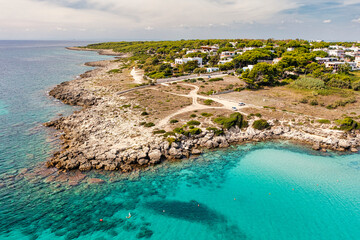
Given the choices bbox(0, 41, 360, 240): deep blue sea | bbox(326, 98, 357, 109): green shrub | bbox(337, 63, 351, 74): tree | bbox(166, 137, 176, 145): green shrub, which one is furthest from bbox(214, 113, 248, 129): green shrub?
bbox(337, 63, 351, 74): tree

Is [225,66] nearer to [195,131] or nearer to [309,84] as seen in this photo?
[309,84]

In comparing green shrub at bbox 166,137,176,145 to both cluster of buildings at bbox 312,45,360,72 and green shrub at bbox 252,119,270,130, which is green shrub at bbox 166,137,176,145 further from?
cluster of buildings at bbox 312,45,360,72

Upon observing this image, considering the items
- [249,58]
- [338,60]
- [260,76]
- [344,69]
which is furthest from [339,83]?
[338,60]

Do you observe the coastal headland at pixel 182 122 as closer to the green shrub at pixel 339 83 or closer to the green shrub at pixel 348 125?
the green shrub at pixel 348 125

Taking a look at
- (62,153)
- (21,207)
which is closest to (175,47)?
(62,153)

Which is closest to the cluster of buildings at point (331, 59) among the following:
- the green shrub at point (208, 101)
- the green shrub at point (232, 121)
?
the green shrub at point (208, 101)
